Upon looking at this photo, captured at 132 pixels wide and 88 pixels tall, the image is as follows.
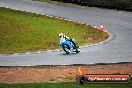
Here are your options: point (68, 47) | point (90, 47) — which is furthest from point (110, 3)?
point (68, 47)

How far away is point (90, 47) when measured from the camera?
2828 cm

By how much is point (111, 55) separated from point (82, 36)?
7321 millimetres

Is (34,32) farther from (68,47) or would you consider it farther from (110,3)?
(110,3)

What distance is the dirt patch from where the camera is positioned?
20359 millimetres

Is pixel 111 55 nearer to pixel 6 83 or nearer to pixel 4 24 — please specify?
pixel 6 83

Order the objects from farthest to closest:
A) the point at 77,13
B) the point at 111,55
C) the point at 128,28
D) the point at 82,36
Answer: the point at 77,13, the point at 128,28, the point at 82,36, the point at 111,55

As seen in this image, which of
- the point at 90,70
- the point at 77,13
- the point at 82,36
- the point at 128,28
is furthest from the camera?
the point at 77,13

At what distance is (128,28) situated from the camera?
3544cm

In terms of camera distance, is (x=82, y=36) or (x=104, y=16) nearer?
(x=82, y=36)

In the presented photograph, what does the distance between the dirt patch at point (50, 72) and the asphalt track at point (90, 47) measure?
118 cm

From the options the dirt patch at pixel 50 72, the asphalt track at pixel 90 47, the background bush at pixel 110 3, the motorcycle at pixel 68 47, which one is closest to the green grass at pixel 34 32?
the asphalt track at pixel 90 47

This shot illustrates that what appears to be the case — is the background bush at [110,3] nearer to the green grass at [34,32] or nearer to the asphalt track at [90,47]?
the asphalt track at [90,47]

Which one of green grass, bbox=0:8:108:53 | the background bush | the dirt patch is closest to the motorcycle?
green grass, bbox=0:8:108:53

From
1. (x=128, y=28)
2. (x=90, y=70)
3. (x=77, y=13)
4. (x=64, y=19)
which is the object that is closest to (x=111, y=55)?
(x=90, y=70)
